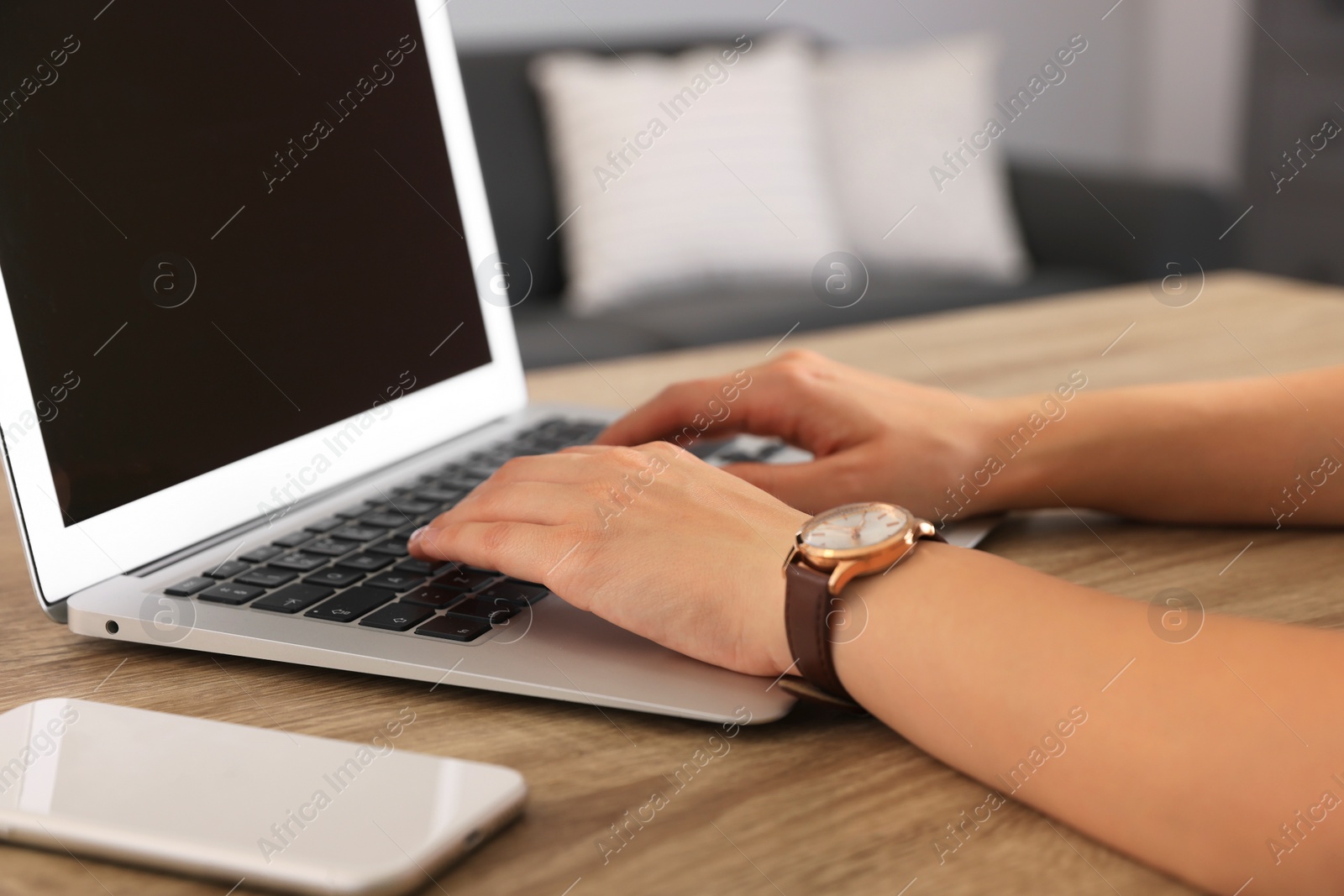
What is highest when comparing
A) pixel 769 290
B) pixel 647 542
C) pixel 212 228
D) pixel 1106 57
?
pixel 1106 57

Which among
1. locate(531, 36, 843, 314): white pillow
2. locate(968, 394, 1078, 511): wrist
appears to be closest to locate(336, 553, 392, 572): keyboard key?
locate(968, 394, 1078, 511): wrist

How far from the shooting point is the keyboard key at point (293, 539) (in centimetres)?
69

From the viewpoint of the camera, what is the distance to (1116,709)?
0.45 metres

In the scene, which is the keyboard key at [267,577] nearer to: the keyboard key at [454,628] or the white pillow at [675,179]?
the keyboard key at [454,628]

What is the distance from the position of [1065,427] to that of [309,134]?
574 millimetres

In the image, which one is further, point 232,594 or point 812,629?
point 232,594

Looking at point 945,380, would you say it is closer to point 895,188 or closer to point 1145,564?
point 1145,564

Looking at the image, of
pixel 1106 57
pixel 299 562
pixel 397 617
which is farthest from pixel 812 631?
pixel 1106 57

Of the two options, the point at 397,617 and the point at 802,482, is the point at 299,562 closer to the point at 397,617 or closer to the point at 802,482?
the point at 397,617

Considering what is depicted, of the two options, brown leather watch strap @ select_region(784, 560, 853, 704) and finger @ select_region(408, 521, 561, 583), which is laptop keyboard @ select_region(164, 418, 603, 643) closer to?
finger @ select_region(408, 521, 561, 583)

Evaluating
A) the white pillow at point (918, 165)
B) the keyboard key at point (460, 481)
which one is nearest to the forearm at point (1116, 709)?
the keyboard key at point (460, 481)

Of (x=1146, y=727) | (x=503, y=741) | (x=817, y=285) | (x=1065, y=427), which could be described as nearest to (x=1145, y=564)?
(x=1065, y=427)

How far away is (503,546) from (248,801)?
21cm

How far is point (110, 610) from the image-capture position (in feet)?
1.96
